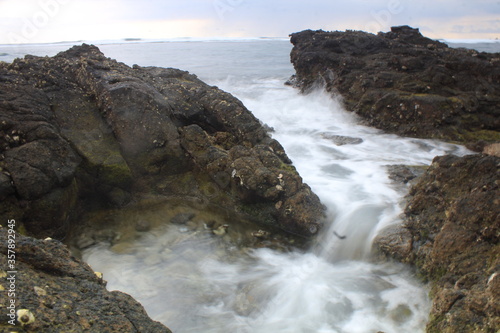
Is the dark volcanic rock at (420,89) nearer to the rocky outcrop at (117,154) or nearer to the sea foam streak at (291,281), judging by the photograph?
the sea foam streak at (291,281)

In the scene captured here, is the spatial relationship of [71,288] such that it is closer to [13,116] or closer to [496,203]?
[13,116]

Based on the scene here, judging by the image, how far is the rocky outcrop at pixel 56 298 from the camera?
244 centimetres

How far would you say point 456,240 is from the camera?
4719 millimetres

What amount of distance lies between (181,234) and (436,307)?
395 centimetres

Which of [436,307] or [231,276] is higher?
[436,307]

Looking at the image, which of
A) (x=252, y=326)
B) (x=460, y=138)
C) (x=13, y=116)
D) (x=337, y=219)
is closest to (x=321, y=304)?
(x=252, y=326)

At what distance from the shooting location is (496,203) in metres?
4.62

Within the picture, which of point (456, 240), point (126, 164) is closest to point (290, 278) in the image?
point (456, 240)

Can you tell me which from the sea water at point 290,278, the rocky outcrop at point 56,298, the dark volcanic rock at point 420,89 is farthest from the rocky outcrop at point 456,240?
the dark volcanic rock at point 420,89

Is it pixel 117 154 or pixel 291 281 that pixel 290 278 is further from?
pixel 117 154

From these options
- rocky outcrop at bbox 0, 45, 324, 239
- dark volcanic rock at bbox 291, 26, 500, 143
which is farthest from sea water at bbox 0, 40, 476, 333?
dark volcanic rock at bbox 291, 26, 500, 143

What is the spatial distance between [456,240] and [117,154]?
577cm

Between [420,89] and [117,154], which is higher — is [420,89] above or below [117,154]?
above

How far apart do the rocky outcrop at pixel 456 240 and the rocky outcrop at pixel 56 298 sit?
2967mm
